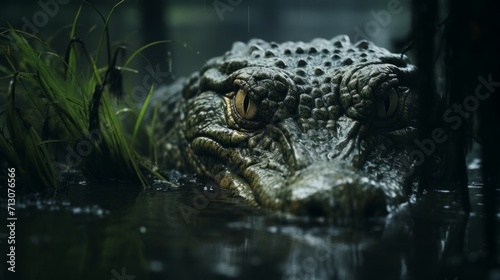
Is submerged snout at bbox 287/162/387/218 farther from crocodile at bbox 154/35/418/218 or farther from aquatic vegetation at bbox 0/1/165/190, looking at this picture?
aquatic vegetation at bbox 0/1/165/190

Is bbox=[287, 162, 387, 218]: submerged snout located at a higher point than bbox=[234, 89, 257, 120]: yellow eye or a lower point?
lower

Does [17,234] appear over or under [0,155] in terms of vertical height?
under

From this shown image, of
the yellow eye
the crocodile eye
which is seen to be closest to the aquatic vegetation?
the yellow eye

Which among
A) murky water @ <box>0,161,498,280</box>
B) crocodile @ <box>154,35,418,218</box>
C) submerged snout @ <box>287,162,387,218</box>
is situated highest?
crocodile @ <box>154,35,418,218</box>

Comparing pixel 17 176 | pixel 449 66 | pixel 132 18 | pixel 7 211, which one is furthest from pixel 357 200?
pixel 132 18

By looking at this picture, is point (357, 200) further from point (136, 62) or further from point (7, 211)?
point (136, 62)

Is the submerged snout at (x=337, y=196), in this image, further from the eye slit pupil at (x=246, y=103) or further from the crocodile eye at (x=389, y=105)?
the eye slit pupil at (x=246, y=103)

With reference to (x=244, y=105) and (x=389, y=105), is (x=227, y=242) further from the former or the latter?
(x=389, y=105)
